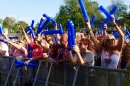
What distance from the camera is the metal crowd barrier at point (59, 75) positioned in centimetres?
546

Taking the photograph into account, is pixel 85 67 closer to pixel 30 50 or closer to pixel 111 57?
pixel 111 57

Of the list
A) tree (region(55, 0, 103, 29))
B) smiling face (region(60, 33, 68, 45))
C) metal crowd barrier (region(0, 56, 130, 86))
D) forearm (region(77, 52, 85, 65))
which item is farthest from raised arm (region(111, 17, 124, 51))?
tree (region(55, 0, 103, 29))

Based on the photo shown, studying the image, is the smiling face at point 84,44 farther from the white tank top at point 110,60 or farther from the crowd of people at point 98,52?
the white tank top at point 110,60

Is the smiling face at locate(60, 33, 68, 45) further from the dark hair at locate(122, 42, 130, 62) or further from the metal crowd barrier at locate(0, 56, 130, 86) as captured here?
the dark hair at locate(122, 42, 130, 62)

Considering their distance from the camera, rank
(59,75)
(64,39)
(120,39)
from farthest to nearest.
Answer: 1. (59,75)
2. (64,39)
3. (120,39)

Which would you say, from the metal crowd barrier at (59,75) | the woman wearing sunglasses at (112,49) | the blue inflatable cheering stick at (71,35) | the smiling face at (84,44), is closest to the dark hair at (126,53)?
the woman wearing sunglasses at (112,49)

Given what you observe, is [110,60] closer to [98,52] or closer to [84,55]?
[84,55]

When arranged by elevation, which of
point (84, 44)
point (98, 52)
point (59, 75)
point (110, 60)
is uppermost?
point (84, 44)

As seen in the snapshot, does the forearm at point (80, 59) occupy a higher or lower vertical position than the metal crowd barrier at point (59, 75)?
higher

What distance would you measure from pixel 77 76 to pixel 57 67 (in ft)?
2.58

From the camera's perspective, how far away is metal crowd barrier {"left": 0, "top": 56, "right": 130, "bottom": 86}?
17.9 ft

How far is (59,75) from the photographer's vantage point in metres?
6.94

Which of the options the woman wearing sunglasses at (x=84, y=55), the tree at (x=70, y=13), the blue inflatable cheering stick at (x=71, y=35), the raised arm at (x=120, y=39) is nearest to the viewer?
the raised arm at (x=120, y=39)

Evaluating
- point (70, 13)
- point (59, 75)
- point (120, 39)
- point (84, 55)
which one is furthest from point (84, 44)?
point (70, 13)
